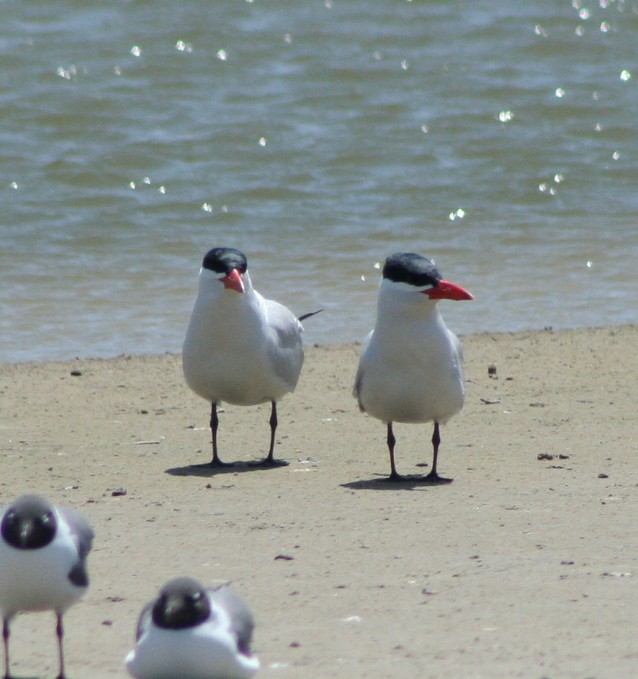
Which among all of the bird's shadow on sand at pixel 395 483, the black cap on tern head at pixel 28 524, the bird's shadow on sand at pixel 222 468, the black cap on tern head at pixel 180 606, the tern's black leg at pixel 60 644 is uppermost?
the black cap on tern head at pixel 28 524

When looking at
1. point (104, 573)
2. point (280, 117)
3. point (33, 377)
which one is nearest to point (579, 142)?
point (280, 117)

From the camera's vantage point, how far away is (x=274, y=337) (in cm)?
720

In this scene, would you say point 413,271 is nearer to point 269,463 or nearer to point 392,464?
point 392,464

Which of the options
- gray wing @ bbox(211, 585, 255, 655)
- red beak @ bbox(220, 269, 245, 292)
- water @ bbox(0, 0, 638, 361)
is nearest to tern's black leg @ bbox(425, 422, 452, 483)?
red beak @ bbox(220, 269, 245, 292)

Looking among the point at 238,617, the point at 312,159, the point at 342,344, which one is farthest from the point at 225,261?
the point at 312,159

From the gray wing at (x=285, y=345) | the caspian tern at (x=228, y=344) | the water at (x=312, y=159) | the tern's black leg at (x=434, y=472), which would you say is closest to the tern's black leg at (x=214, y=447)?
the caspian tern at (x=228, y=344)

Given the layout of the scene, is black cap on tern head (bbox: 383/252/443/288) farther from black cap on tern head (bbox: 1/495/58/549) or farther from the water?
the water

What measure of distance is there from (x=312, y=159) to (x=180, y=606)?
11.8 meters

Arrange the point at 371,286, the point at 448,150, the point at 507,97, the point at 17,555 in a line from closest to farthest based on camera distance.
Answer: the point at 17,555 < the point at 371,286 < the point at 448,150 < the point at 507,97

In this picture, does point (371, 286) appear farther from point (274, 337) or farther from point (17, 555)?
point (17, 555)

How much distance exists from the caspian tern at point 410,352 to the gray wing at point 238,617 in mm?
2655

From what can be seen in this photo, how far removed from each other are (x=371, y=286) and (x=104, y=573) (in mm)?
6565

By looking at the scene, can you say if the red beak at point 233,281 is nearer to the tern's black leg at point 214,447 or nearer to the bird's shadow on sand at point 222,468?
the tern's black leg at point 214,447

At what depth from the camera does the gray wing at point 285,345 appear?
7176 millimetres
